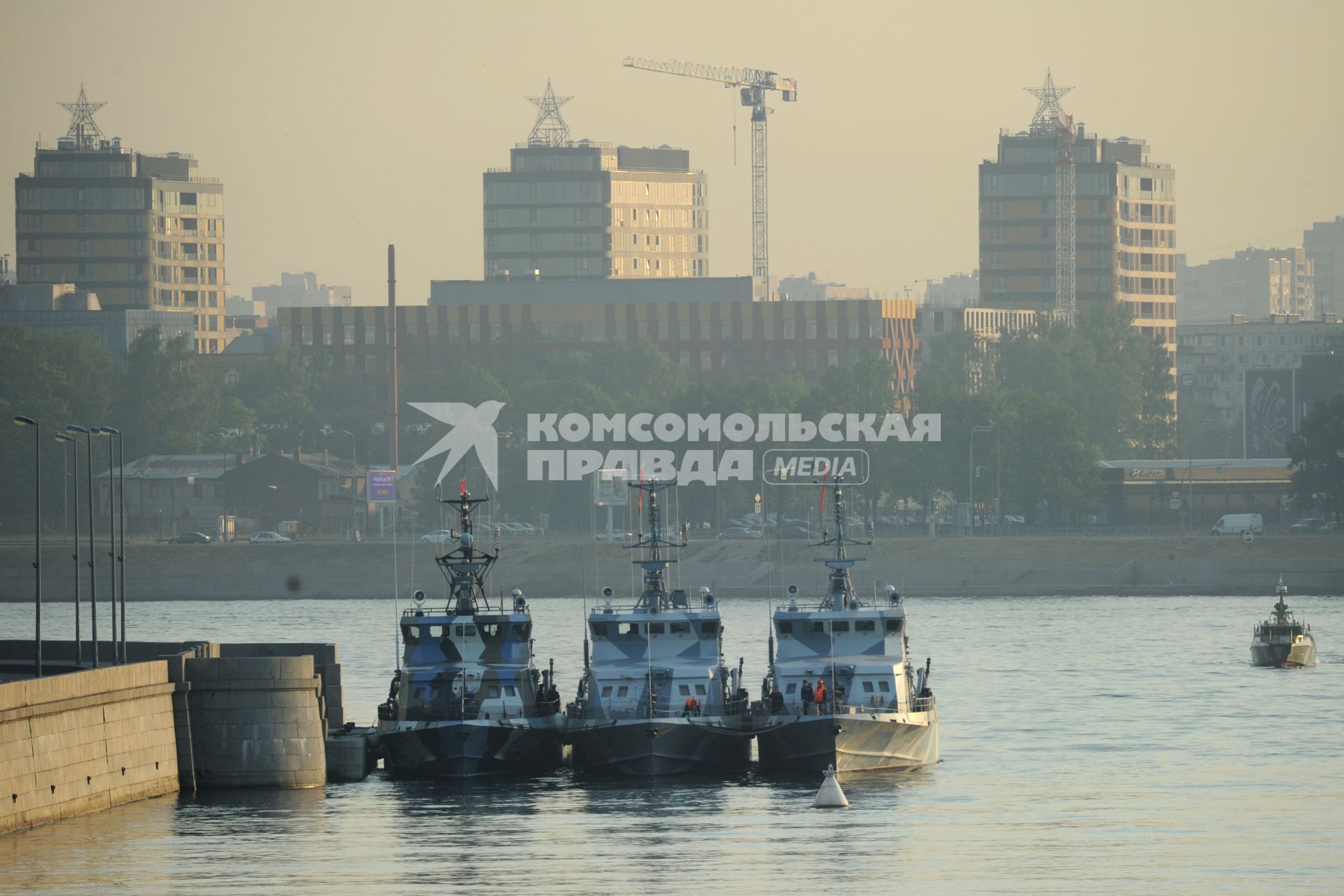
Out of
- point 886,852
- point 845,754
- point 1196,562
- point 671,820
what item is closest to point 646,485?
point 845,754

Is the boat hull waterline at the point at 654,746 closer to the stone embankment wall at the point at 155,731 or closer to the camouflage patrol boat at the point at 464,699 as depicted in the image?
the camouflage patrol boat at the point at 464,699

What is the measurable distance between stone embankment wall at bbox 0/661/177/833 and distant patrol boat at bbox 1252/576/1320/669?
222 ft

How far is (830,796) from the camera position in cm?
7512

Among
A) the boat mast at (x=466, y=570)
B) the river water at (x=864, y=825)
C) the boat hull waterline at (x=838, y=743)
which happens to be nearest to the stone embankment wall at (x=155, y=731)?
the river water at (x=864, y=825)

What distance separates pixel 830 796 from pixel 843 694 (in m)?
8.44

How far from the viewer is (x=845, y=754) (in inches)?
3219

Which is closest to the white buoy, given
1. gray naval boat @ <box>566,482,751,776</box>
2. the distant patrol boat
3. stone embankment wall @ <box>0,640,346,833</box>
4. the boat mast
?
gray naval boat @ <box>566,482,751,776</box>

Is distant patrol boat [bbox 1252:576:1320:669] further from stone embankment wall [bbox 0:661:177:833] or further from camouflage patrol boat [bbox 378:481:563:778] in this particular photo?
stone embankment wall [bbox 0:661:177:833]

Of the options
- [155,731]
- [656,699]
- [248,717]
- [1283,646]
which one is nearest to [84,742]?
[155,731]

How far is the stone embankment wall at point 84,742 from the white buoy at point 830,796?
1800 centimetres

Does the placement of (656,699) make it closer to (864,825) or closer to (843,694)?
(843,694)

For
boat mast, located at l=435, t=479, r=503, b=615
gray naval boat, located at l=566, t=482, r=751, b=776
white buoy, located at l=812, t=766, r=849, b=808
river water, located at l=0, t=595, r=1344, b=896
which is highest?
boat mast, located at l=435, t=479, r=503, b=615

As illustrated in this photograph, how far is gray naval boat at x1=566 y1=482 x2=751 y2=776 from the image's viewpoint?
82.1 m

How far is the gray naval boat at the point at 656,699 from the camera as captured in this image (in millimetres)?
82062
